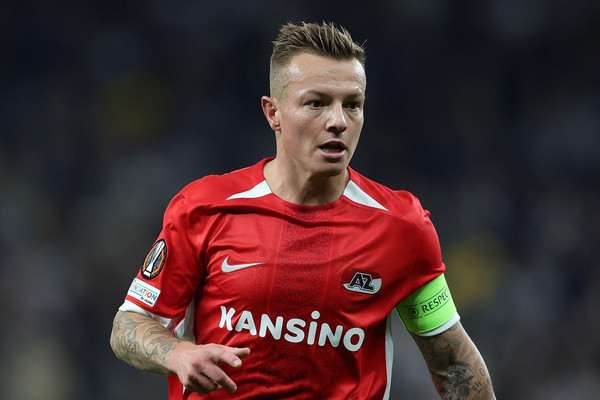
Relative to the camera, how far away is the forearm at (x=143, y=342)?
2.23 m

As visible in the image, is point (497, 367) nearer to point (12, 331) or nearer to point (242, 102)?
point (242, 102)

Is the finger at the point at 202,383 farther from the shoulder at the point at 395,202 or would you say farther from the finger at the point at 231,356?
the shoulder at the point at 395,202

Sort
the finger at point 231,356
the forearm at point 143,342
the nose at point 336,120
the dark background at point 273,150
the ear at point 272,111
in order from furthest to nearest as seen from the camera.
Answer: the dark background at point 273,150
the ear at point 272,111
the nose at point 336,120
the forearm at point 143,342
the finger at point 231,356

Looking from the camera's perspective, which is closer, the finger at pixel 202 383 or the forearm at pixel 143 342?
the finger at pixel 202 383

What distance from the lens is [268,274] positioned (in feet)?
7.91

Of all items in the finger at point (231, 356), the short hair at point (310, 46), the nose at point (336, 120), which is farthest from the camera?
the short hair at point (310, 46)

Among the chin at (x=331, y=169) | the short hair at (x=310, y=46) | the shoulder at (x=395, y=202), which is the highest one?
the short hair at (x=310, y=46)

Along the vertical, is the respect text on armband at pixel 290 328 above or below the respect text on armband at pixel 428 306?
below

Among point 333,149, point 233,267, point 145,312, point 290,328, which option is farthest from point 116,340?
point 333,149

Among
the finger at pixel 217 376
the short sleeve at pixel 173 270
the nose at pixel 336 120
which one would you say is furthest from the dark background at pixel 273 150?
the finger at pixel 217 376

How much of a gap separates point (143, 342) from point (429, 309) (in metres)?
0.92

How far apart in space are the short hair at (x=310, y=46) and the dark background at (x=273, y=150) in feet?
8.99

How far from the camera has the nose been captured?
7.77 feet

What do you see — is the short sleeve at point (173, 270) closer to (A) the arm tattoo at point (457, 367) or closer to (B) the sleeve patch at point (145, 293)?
(B) the sleeve patch at point (145, 293)
